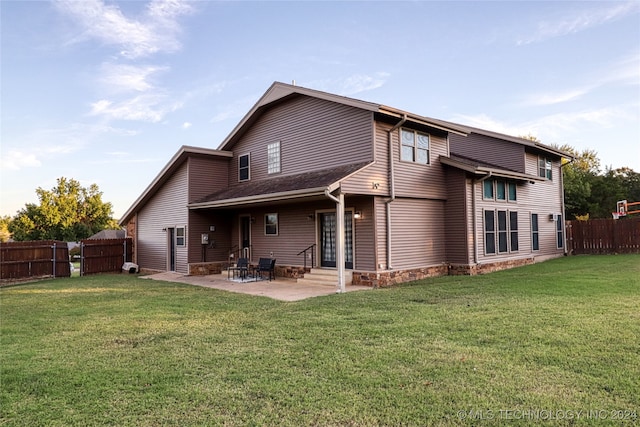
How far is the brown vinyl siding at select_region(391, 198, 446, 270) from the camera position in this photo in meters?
11.5

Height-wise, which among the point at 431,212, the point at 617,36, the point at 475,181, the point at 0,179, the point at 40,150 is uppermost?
the point at 617,36

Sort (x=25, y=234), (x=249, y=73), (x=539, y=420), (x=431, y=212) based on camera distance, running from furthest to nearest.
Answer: (x=25, y=234) < (x=249, y=73) < (x=431, y=212) < (x=539, y=420)

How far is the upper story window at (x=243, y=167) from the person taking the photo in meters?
15.3

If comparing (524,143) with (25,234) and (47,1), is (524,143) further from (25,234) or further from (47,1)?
(25,234)

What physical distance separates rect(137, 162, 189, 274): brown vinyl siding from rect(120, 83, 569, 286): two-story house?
0.08m

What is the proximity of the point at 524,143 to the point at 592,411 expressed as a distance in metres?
14.9

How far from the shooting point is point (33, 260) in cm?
1535

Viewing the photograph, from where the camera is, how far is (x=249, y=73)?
1680 centimetres

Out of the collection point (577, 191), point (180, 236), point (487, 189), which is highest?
point (577, 191)

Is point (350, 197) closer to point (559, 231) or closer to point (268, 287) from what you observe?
point (268, 287)

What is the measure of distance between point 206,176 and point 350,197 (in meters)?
6.82

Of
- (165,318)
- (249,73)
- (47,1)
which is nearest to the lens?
(165,318)

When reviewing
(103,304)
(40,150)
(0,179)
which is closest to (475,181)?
(103,304)

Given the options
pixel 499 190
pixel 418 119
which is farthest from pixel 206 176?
pixel 499 190
